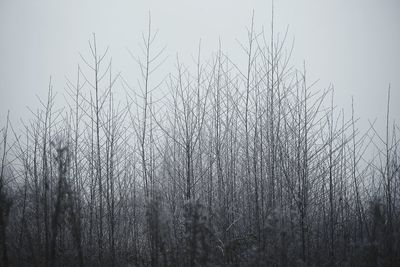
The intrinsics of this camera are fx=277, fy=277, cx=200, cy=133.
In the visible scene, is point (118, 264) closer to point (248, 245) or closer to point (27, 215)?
point (248, 245)

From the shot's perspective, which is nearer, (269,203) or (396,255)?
(396,255)

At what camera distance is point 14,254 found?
482 cm

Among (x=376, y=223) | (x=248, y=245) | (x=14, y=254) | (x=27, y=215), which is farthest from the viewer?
(x=27, y=215)

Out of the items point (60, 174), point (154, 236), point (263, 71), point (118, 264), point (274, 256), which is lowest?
point (118, 264)

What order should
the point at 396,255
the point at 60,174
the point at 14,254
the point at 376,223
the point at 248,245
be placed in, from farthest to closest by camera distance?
the point at 14,254, the point at 248,245, the point at 396,255, the point at 376,223, the point at 60,174

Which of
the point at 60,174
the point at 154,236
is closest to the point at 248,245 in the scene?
the point at 154,236

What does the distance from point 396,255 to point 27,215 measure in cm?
619

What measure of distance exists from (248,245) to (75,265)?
2553 millimetres

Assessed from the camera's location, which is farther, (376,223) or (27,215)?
(27,215)

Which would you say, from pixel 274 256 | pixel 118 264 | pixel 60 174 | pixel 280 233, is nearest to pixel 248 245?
pixel 274 256

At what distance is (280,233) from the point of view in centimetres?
280

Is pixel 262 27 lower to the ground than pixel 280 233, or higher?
higher

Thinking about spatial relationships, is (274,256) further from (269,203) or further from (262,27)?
(262,27)

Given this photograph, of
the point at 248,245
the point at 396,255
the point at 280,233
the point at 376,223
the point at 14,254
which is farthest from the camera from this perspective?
the point at 14,254
